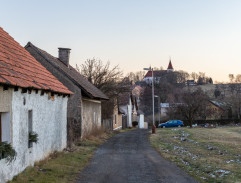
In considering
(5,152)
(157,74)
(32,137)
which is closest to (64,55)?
(32,137)

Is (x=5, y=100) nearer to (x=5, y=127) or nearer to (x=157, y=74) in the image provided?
(x=5, y=127)

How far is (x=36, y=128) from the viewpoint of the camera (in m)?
10.4

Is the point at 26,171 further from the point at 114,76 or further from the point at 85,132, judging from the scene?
the point at 114,76

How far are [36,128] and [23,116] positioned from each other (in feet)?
→ 4.89

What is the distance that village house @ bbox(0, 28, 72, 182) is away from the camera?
7.64m

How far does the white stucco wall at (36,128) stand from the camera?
26.8ft

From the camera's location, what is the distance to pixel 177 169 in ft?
33.7

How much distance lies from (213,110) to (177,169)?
50473mm

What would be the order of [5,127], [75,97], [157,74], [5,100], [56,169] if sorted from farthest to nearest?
[157,74], [75,97], [56,169], [5,127], [5,100]

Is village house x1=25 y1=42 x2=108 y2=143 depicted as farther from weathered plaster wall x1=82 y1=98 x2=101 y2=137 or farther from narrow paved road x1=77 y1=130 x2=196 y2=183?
narrow paved road x1=77 y1=130 x2=196 y2=183

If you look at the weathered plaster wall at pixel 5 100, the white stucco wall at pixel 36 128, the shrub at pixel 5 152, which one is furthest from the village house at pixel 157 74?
the shrub at pixel 5 152

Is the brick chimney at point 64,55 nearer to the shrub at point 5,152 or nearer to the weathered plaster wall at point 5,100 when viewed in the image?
the weathered plaster wall at point 5,100

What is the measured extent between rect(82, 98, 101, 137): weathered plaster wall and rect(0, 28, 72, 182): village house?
23.9 ft

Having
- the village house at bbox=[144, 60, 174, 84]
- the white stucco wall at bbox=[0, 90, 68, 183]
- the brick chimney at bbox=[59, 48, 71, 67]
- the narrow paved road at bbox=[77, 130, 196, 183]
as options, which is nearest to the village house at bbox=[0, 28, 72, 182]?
the white stucco wall at bbox=[0, 90, 68, 183]
